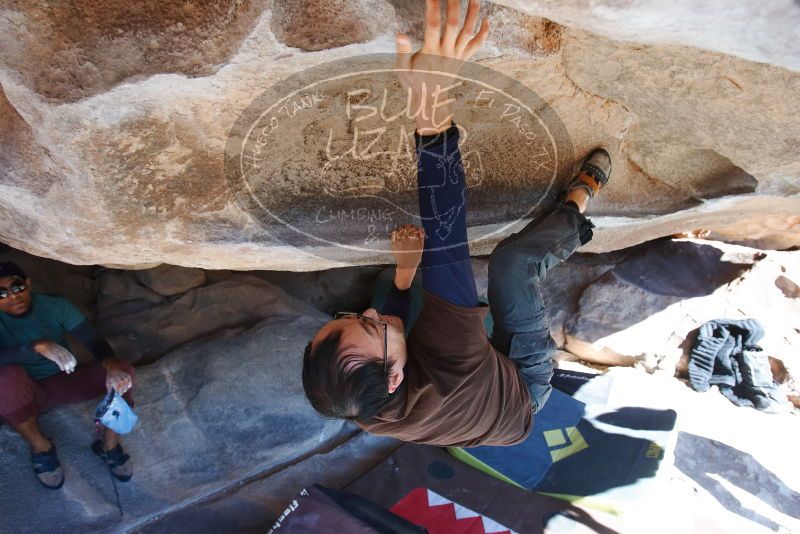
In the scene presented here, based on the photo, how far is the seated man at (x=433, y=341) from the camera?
0.97 meters

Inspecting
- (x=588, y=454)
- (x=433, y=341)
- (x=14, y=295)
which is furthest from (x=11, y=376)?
(x=588, y=454)

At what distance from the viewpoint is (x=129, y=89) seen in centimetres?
91

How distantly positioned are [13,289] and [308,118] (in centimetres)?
110

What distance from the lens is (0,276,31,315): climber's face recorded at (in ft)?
5.32

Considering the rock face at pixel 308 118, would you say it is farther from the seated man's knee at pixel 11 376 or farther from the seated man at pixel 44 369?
the seated man's knee at pixel 11 376

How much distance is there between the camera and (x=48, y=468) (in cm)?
185

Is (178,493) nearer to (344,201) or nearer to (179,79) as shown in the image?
(344,201)

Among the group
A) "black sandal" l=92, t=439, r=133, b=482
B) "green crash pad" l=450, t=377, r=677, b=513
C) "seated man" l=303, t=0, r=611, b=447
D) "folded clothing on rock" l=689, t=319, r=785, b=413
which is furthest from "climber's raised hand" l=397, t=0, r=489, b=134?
"folded clothing on rock" l=689, t=319, r=785, b=413

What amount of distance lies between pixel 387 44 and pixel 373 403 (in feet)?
1.96

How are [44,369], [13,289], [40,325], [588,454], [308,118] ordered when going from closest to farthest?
1. [308,118]
2. [13,289]
3. [40,325]
4. [44,369]
5. [588,454]

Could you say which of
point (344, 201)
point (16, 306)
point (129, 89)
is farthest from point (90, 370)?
point (129, 89)

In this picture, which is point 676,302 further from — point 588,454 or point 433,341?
point 433,341

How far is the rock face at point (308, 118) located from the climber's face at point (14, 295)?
0.29m

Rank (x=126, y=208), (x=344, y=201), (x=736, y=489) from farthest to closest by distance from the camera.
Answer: (x=736, y=489)
(x=344, y=201)
(x=126, y=208)
